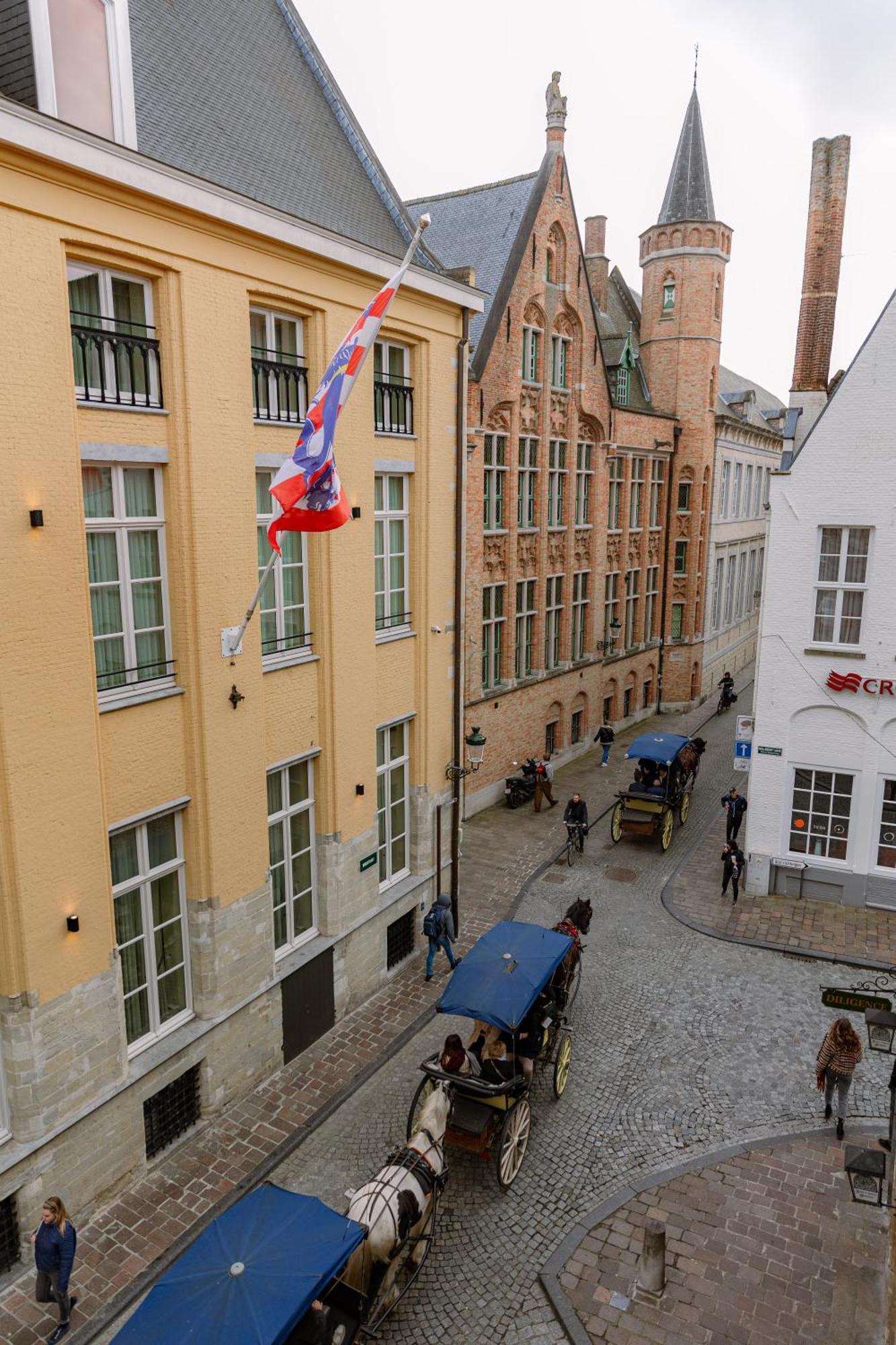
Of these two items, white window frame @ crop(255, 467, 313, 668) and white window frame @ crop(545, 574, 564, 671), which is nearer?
white window frame @ crop(255, 467, 313, 668)

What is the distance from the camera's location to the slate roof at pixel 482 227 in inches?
888

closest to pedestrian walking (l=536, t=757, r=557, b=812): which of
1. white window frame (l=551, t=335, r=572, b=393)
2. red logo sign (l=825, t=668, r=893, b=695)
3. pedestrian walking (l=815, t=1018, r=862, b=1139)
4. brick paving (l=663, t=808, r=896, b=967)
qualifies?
brick paving (l=663, t=808, r=896, b=967)

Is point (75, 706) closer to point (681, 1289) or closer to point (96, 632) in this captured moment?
point (96, 632)

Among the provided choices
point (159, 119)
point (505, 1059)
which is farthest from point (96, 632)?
point (505, 1059)

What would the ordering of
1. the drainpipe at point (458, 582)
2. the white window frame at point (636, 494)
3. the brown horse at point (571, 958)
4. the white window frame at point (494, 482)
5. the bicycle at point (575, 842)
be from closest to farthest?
1. the brown horse at point (571, 958)
2. the drainpipe at point (458, 582)
3. the bicycle at point (575, 842)
4. the white window frame at point (494, 482)
5. the white window frame at point (636, 494)

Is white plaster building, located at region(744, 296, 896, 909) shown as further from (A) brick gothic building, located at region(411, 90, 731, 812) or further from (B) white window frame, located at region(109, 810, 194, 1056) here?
(B) white window frame, located at region(109, 810, 194, 1056)

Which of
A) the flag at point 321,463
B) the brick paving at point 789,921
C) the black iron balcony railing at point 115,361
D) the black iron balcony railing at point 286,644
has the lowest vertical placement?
the brick paving at point 789,921

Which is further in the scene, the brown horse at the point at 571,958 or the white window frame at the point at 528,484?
the white window frame at the point at 528,484

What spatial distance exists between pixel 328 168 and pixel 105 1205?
14091 millimetres

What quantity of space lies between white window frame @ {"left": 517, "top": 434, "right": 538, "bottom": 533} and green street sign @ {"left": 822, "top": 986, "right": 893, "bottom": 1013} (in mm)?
15917

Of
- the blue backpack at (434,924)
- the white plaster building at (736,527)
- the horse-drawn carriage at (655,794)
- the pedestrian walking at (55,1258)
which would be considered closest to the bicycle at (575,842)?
the horse-drawn carriage at (655,794)

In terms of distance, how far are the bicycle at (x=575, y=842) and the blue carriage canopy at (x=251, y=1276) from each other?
1317 centimetres

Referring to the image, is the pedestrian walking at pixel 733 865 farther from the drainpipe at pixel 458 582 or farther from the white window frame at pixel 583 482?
the white window frame at pixel 583 482

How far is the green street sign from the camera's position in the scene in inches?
384
